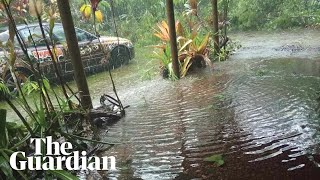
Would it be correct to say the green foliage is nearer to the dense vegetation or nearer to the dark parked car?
the dense vegetation

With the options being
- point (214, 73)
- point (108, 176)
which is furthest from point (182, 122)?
point (214, 73)

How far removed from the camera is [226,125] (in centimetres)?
388

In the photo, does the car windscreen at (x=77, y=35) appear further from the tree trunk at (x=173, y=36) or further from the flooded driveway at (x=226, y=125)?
the tree trunk at (x=173, y=36)

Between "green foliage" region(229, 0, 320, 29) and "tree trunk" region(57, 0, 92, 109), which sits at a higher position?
"tree trunk" region(57, 0, 92, 109)

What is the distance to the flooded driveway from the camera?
2938 mm

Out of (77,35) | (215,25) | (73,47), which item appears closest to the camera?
(73,47)

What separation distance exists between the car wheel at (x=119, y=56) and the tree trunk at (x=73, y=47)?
5327mm

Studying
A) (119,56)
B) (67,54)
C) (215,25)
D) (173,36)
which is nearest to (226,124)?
(173,36)

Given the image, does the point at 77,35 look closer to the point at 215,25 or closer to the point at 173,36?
the point at 173,36

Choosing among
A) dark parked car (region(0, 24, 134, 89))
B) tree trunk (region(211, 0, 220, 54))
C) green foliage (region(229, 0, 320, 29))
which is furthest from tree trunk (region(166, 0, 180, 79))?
green foliage (region(229, 0, 320, 29))

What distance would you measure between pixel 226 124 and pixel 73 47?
2094 millimetres

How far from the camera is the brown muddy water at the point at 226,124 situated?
2.94m

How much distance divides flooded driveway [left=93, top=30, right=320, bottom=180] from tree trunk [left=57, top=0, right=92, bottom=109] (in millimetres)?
570

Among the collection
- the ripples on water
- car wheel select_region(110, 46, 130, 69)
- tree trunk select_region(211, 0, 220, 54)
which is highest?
tree trunk select_region(211, 0, 220, 54)
